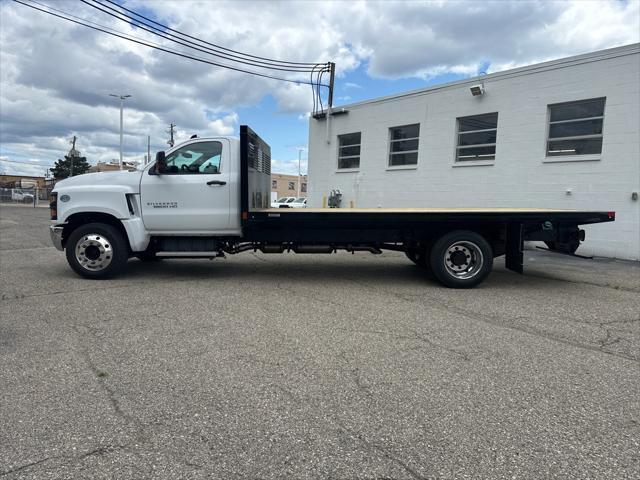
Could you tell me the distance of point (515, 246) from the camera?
731 centimetres

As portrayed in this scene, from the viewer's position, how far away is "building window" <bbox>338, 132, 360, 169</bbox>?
57.7 feet

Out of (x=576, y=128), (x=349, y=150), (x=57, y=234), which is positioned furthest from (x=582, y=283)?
(x=349, y=150)

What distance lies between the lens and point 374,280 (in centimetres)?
801

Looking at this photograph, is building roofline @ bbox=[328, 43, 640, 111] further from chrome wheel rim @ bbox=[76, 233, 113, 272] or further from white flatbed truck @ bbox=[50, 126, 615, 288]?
chrome wheel rim @ bbox=[76, 233, 113, 272]

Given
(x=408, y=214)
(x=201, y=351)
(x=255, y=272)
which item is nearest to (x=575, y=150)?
(x=408, y=214)

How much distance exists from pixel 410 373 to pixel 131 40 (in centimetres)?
1582

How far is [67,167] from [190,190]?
84541mm

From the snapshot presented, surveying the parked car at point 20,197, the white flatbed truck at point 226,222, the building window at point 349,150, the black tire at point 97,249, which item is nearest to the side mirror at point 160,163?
the white flatbed truck at point 226,222

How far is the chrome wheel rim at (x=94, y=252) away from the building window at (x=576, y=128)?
11.2 metres

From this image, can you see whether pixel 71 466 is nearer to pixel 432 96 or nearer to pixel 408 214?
pixel 408 214

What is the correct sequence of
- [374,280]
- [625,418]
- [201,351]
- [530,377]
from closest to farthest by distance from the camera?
1. [625,418]
2. [530,377]
3. [201,351]
4. [374,280]

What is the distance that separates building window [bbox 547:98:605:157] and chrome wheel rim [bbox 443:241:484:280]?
6573 millimetres

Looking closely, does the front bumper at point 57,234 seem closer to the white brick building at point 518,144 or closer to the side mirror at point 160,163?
the side mirror at point 160,163

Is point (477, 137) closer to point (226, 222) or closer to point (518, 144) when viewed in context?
point (518, 144)
